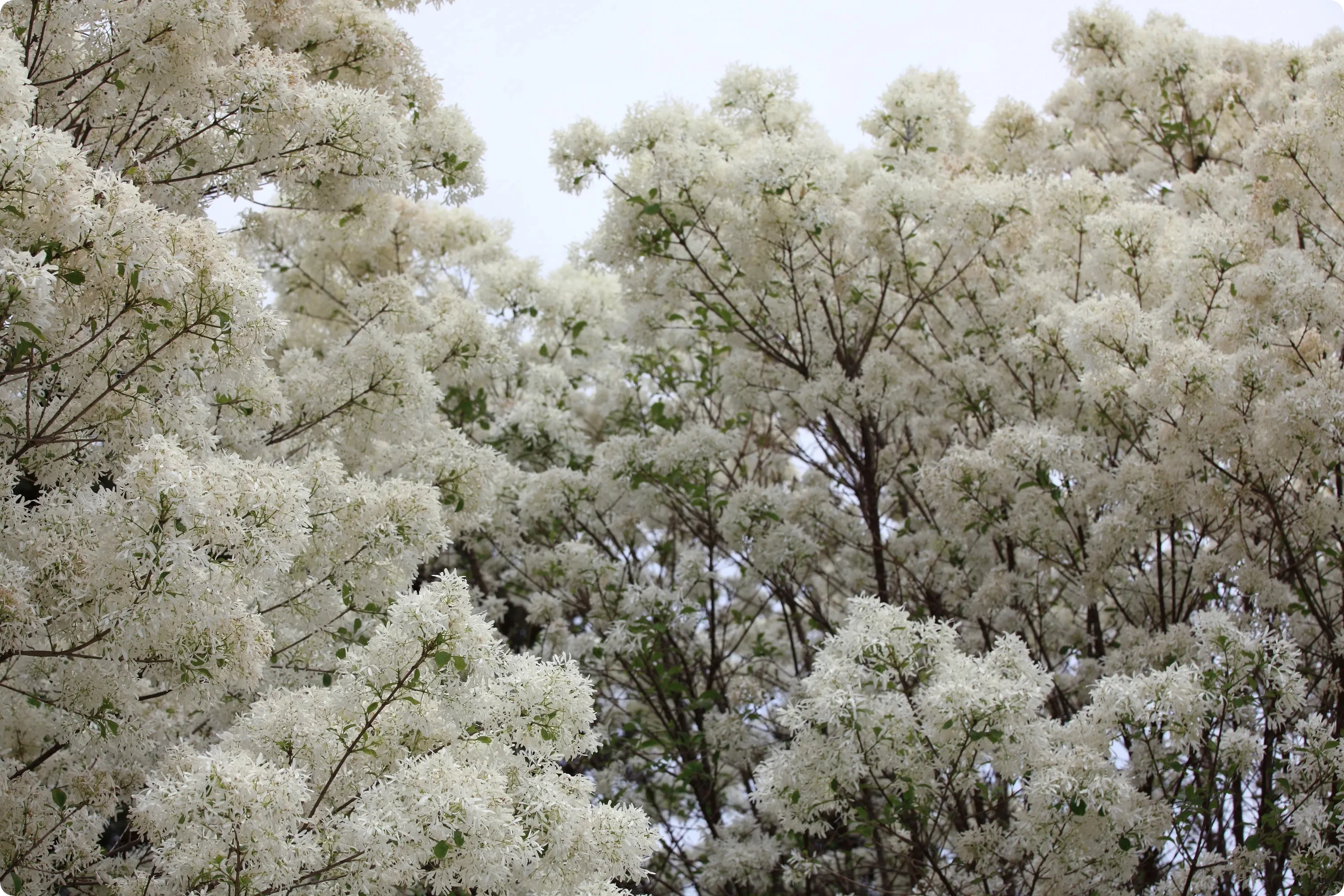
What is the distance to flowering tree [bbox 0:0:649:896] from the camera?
3.68 metres

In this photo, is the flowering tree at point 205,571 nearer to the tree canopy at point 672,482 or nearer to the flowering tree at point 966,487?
the tree canopy at point 672,482

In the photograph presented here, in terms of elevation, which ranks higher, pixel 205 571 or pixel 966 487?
pixel 966 487

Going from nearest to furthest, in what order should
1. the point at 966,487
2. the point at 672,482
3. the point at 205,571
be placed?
the point at 205,571, the point at 966,487, the point at 672,482

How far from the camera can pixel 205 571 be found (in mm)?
3764

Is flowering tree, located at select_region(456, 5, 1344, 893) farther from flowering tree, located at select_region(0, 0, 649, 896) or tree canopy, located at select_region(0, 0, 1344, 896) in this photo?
flowering tree, located at select_region(0, 0, 649, 896)

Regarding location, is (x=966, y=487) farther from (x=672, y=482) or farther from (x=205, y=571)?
(x=205, y=571)

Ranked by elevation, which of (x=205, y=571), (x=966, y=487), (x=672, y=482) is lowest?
(x=205, y=571)

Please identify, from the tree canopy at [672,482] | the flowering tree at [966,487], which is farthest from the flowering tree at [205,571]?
the flowering tree at [966,487]

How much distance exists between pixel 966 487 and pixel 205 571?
445 centimetres

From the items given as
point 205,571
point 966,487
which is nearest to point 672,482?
point 966,487

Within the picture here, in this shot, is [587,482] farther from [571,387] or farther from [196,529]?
[196,529]

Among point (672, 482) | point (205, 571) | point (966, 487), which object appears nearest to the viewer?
point (205, 571)

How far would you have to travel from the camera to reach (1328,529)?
6082mm

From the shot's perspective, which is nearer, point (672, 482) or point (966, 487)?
point (966, 487)
